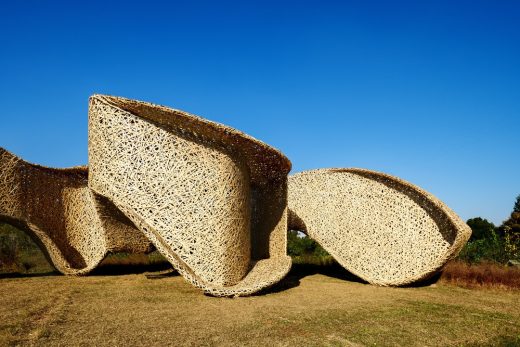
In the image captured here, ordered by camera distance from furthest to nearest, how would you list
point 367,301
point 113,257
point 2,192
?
point 113,257 → point 2,192 → point 367,301

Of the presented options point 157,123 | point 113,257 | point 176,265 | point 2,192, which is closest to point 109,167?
point 157,123

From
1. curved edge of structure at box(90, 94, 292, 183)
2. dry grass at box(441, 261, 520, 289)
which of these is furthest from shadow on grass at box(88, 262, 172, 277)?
dry grass at box(441, 261, 520, 289)

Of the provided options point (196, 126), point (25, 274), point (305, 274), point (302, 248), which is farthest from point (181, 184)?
point (302, 248)

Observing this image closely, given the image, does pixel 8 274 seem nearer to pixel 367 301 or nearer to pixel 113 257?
pixel 113 257

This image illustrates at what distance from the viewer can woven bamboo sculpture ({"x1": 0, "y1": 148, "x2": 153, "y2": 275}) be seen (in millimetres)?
6520

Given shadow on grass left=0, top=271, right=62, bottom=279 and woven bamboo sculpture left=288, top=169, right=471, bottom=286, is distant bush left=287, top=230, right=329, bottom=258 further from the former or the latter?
shadow on grass left=0, top=271, right=62, bottom=279

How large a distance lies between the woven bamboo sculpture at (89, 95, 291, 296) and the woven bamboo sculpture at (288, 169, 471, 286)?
A: 6.94ft

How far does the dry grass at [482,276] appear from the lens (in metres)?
6.24

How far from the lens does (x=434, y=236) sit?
6500mm

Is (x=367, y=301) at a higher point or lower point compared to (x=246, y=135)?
lower

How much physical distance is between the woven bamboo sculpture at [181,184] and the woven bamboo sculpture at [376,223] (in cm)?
211

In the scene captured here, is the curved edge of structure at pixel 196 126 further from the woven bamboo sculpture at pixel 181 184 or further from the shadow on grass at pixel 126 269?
the shadow on grass at pixel 126 269

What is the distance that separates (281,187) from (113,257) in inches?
185

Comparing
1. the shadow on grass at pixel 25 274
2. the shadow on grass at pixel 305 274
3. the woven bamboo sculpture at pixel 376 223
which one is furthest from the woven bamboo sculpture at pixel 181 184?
the shadow on grass at pixel 25 274
